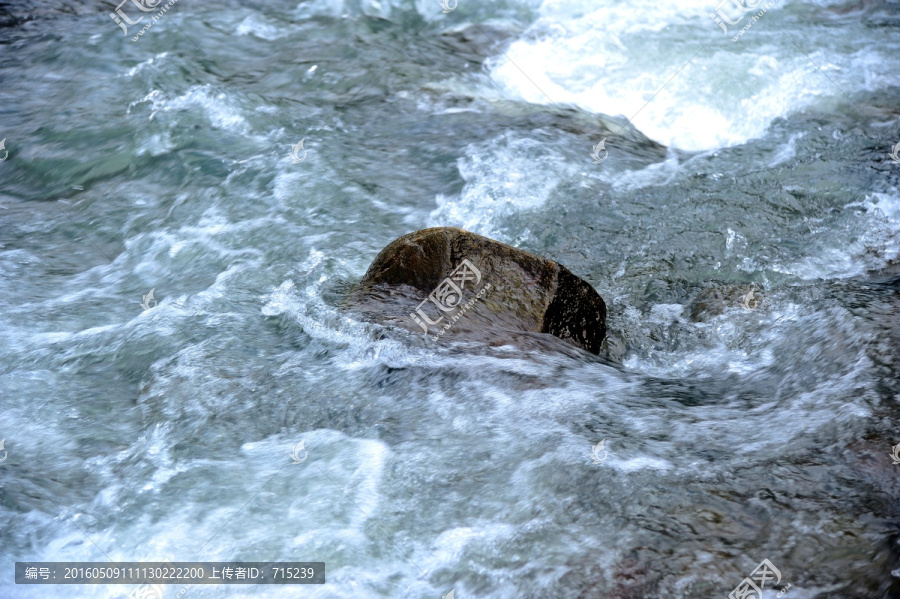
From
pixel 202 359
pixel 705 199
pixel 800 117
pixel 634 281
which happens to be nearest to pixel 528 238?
pixel 634 281

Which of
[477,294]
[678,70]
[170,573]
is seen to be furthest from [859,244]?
[170,573]

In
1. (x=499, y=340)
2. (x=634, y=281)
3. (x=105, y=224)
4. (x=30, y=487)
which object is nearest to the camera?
(x=30, y=487)

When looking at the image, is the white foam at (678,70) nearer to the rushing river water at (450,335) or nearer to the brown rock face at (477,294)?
the rushing river water at (450,335)

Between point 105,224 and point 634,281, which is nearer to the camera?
point 634,281

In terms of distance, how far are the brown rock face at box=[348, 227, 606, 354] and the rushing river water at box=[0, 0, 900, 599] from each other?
160 mm

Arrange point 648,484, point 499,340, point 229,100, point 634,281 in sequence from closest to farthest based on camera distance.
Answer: point 648,484 < point 499,340 < point 634,281 < point 229,100

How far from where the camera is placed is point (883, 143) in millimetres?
5715

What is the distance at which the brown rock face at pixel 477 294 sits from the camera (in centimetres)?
393

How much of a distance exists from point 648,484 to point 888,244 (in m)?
2.84

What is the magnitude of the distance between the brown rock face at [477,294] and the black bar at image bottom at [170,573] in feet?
4.42

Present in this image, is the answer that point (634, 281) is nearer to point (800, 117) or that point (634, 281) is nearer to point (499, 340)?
point (499, 340)

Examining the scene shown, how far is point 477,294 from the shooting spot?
399cm

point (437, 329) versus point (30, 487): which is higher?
point (437, 329)

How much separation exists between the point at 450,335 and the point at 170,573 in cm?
162
